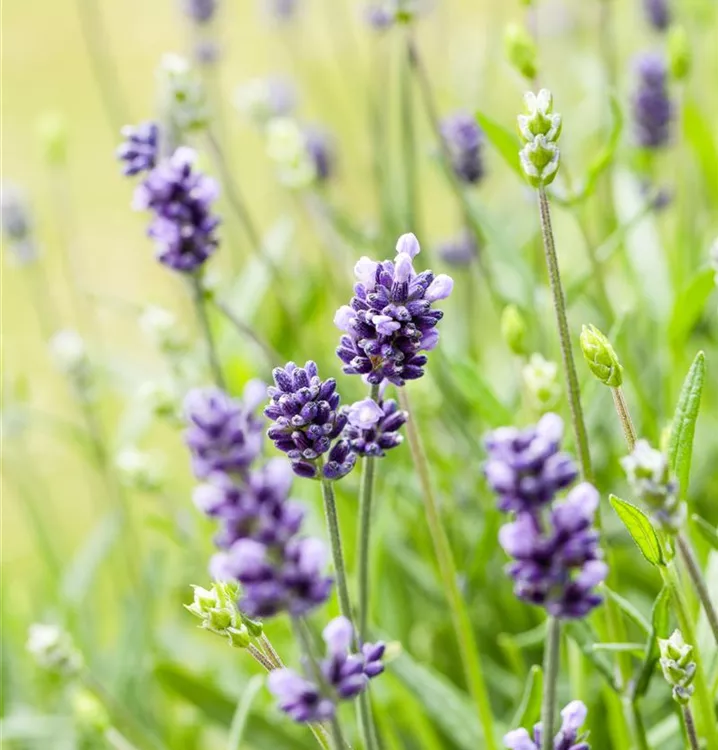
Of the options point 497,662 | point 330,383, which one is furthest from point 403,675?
point 330,383

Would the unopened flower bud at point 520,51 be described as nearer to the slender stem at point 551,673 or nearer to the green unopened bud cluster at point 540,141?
the green unopened bud cluster at point 540,141

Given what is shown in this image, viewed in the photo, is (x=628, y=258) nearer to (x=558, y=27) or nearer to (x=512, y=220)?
(x=512, y=220)

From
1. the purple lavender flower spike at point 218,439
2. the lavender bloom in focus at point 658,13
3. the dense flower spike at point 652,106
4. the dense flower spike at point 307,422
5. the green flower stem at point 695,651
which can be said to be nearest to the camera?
the purple lavender flower spike at point 218,439

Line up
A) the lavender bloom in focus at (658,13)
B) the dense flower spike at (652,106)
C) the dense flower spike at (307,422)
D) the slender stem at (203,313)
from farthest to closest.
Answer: the lavender bloom in focus at (658,13)
the dense flower spike at (652,106)
the slender stem at (203,313)
the dense flower spike at (307,422)

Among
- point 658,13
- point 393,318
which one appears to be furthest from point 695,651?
point 658,13

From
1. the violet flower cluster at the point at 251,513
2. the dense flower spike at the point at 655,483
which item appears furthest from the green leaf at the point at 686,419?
the violet flower cluster at the point at 251,513

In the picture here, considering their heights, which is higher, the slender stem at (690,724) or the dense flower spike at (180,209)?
the dense flower spike at (180,209)

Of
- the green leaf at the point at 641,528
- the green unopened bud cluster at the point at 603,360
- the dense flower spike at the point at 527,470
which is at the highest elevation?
the dense flower spike at the point at 527,470

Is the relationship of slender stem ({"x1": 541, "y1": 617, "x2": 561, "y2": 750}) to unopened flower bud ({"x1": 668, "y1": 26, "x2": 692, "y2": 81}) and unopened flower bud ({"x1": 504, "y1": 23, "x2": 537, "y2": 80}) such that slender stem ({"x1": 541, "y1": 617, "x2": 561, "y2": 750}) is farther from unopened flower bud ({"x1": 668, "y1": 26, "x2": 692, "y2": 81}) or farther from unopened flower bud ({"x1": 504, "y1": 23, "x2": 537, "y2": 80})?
unopened flower bud ({"x1": 668, "y1": 26, "x2": 692, "y2": 81})
